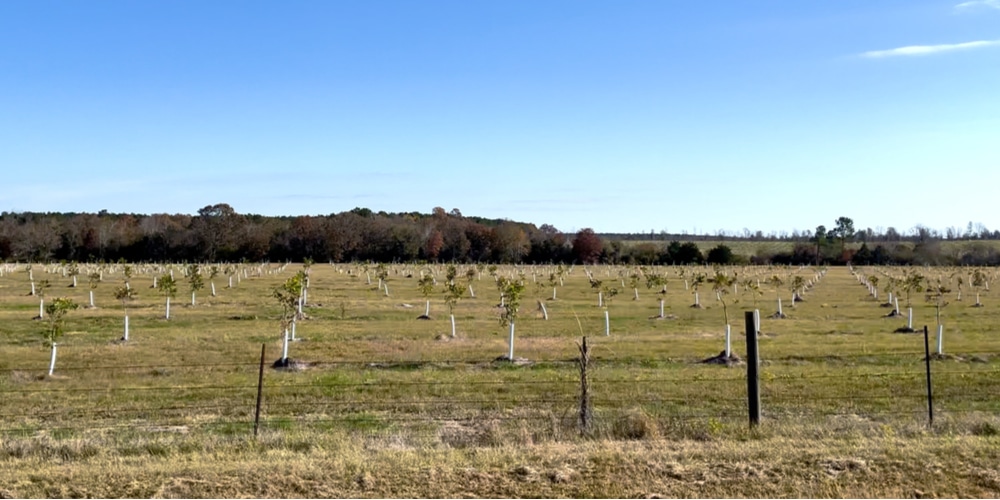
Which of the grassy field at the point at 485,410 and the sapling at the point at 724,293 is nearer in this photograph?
the grassy field at the point at 485,410

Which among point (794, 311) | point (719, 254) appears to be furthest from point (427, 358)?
point (719, 254)

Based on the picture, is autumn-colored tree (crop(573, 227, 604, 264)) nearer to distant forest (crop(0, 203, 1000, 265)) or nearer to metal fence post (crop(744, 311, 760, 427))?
distant forest (crop(0, 203, 1000, 265))

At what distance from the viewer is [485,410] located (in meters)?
14.1

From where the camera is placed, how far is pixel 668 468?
752 cm

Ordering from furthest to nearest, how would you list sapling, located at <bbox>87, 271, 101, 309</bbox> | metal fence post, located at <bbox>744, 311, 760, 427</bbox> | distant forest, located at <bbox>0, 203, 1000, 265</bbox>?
distant forest, located at <bbox>0, 203, 1000, 265</bbox> → sapling, located at <bbox>87, 271, 101, 309</bbox> → metal fence post, located at <bbox>744, 311, 760, 427</bbox>

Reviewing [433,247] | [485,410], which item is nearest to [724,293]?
[485,410]

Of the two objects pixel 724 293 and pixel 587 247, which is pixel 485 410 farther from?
pixel 587 247

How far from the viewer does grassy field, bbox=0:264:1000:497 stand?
7.27 meters

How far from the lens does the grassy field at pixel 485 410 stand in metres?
7.27

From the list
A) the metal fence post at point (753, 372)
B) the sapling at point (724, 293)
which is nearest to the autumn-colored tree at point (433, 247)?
the sapling at point (724, 293)

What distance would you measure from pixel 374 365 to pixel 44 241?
116 meters

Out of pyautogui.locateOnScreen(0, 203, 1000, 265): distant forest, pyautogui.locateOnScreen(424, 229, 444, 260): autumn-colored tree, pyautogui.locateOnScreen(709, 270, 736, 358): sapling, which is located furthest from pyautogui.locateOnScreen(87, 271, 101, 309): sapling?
pyautogui.locateOnScreen(424, 229, 444, 260): autumn-colored tree

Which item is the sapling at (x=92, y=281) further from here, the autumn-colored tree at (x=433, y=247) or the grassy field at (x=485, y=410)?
the autumn-colored tree at (x=433, y=247)

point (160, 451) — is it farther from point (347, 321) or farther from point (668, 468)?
point (347, 321)
